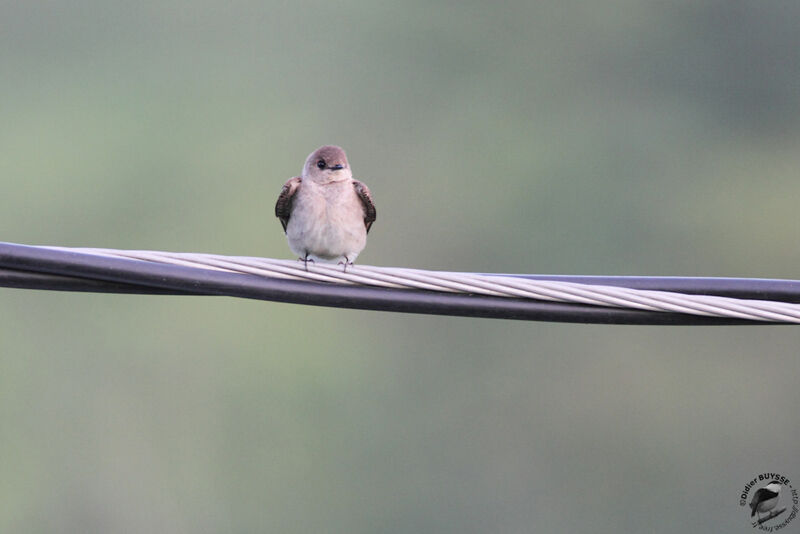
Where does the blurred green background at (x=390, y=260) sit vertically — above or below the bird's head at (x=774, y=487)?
above

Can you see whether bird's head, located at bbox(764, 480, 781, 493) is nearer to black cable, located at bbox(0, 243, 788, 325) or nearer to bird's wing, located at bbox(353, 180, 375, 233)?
bird's wing, located at bbox(353, 180, 375, 233)

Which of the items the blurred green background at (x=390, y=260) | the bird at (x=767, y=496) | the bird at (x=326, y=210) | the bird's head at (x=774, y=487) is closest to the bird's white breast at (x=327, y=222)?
the bird at (x=326, y=210)

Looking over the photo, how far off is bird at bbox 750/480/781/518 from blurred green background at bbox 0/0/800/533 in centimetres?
1204

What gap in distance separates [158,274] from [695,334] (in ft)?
67.9

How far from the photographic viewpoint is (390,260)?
19.9 meters

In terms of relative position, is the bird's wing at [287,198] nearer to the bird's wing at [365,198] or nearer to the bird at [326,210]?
the bird at [326,210]

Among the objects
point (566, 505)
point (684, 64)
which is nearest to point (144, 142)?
point (566, 505)

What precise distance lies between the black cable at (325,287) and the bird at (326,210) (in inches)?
91.3

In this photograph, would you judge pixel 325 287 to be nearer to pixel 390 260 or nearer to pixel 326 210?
pixel 326 210

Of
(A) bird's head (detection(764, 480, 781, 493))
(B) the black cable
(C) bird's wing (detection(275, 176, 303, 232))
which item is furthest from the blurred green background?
(B) the black cable

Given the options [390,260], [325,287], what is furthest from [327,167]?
[390,260]

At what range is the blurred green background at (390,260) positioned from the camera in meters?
19.6

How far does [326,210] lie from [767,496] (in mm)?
3590

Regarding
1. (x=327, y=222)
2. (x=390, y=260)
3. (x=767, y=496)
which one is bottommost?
(x=767, y=496)
